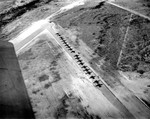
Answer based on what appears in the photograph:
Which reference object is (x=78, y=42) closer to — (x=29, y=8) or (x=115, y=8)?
(x=115, y=8)

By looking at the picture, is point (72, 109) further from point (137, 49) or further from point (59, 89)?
point (137, 49)

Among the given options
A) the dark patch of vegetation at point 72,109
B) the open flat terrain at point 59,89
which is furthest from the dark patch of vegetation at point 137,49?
the dark patch of vegetation at point 72,109

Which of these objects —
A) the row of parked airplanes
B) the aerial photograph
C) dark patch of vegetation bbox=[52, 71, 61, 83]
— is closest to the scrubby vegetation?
the aerial photograph

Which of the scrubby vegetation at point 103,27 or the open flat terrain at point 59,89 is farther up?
the scrubby vegetation at point 103,27

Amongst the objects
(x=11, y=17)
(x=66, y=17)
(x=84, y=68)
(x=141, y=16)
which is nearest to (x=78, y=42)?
(x=84, y=68)

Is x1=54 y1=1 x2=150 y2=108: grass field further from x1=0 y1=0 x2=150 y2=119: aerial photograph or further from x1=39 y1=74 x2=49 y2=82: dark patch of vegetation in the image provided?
x1=39 y1=74 x2=49 y2=82: dark patch of vegetation

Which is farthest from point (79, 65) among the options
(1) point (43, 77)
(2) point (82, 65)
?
(1) point (43, 77)

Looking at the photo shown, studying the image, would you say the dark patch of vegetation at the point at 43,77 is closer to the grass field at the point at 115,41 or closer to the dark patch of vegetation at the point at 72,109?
the dark patch of vegetation at the point at 72,109

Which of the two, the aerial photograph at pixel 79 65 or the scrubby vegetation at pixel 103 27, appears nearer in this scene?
the aerial photograph at pixel 79 65
